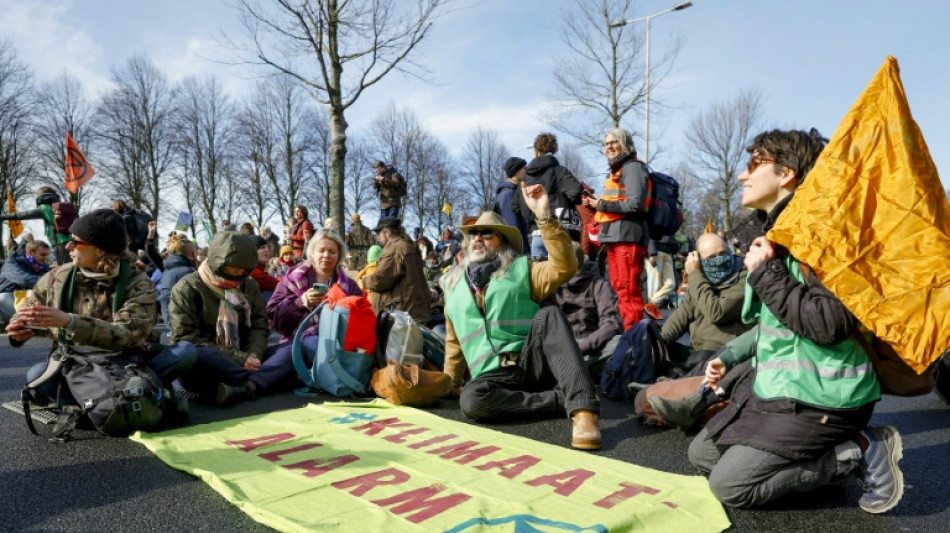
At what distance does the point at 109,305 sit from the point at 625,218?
417cm

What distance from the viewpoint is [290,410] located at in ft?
13.5

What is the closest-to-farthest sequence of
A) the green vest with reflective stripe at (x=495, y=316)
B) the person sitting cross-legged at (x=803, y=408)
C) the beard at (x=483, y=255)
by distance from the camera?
the person sitting cross-legged at (x=803, y=408) < the green vest with reflective stripe at (x=495, y=316) < the beard at (x=483, y=255)

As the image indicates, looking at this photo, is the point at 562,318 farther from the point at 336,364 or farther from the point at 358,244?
the point at 358,244

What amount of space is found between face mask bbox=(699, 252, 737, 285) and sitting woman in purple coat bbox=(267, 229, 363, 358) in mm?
2849

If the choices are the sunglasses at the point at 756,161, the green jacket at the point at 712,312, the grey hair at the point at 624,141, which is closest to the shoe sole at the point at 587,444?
the green jacket at the point at 712,312

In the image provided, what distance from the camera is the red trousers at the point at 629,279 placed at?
226 inches

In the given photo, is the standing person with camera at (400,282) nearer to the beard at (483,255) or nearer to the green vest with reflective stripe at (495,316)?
the green vest with reflective stripe at (495,316)

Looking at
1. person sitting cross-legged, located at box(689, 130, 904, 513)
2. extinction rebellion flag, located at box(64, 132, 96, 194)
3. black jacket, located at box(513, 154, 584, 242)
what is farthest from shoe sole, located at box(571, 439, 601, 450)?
extinction rebellion flag, located at box(64, 132, 96, 194)

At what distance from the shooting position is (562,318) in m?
3.68

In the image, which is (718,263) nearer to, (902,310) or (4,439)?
(902,310)

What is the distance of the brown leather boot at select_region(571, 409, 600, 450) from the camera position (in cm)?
331

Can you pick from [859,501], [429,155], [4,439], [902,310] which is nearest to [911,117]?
[902,310]

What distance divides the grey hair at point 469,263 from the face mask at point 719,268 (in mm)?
1349

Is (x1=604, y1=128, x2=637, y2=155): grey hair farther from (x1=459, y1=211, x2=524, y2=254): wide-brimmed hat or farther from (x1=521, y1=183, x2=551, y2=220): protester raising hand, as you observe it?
(x1=521, y1=183, x2=551, y2=220): protester raising hand
